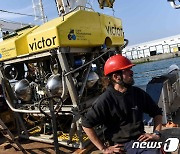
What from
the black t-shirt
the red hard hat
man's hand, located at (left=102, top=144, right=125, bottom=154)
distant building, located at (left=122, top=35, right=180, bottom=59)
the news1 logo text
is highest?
distant building, located at (left=122, top=35, right=180, bottom=59)

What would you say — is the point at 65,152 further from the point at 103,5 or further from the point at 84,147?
the point at 103,5

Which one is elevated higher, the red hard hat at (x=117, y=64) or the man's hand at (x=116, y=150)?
the red hard hat at (x=117, y=64)

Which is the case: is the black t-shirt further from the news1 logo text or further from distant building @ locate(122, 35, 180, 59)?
distant building @ locate(122, 35, 180, 59)

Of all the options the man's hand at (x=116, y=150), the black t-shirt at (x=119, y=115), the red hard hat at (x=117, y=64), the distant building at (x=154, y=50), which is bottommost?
the man's hand at (x=116, y=150)

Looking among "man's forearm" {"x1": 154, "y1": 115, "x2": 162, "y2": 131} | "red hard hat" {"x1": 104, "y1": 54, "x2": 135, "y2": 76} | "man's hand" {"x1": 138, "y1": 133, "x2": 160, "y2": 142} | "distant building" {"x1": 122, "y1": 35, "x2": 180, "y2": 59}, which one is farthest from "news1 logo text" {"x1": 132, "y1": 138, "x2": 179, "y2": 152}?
"distant building" {"x1": 122, "y1": 35, "x2": 180, "y2": 59}

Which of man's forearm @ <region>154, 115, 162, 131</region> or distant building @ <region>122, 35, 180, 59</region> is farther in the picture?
distant building @ <region>122, 35, 180, 59</region>

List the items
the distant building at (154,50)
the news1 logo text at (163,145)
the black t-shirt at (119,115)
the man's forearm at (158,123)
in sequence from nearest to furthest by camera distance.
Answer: the news1 logo text at (163,145) → the black t-shirt at (119,115) → the man's forearm at (158,123) → the distant building at (154,50)

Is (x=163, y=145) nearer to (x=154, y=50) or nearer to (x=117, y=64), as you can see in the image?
(x=117, y=64)

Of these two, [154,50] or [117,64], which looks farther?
[154,50]

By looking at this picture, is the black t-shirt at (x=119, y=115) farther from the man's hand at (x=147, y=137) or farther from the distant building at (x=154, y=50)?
the distant building at (x=154, y=50)

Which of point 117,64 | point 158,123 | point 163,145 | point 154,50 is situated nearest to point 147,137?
point 163,145

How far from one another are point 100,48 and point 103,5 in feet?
4.47

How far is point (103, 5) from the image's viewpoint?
5863mm

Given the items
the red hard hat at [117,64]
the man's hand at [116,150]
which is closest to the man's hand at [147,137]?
the man's hand at [116,150]
